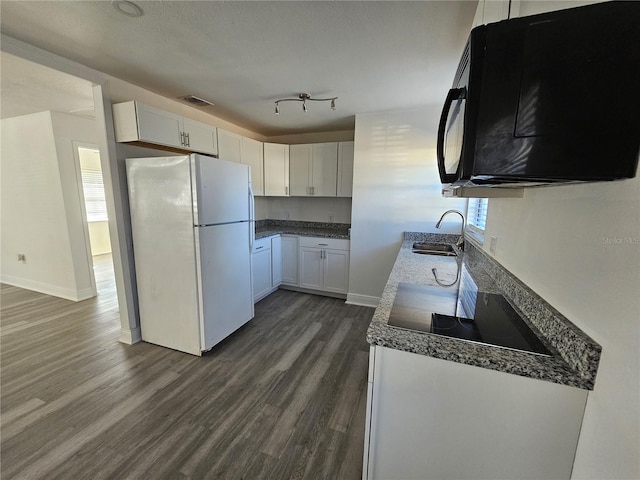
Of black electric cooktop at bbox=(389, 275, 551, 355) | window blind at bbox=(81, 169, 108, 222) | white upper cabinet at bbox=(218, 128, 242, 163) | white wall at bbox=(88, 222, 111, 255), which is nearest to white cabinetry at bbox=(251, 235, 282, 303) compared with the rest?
white upper cabinet at bbox=(218, 128, 242, 163)

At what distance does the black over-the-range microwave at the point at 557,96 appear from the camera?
1.93ft

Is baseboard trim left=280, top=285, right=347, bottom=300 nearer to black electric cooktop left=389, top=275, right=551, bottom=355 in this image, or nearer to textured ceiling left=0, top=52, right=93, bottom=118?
black electric cooktop left=389, top=275, right=551, bottom=355

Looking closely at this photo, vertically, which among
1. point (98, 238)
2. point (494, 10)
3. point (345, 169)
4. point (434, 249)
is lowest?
point (98, 238)

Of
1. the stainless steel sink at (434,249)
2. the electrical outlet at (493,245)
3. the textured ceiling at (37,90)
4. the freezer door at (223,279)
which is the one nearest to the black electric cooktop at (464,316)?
the electrical outlet at (493,245)

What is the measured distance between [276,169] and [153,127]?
73.5 inches

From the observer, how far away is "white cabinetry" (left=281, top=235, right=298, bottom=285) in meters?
3.90

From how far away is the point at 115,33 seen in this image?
1.67 metres

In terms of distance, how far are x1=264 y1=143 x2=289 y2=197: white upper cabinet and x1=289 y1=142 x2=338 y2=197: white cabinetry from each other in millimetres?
89

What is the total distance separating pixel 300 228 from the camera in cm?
438

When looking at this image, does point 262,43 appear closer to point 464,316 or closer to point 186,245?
point 186,245

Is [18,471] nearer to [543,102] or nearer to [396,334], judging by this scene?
[396,334]

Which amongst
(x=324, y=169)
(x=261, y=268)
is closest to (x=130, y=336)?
(x=261, y=268)

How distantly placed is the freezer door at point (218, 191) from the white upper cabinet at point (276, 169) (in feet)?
4.25

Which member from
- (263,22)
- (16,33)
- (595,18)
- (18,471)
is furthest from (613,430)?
(16,33)
